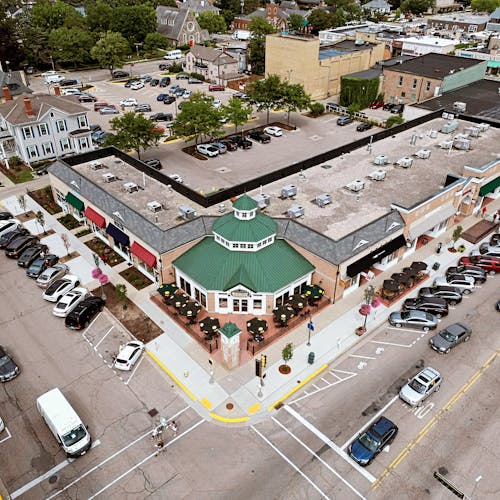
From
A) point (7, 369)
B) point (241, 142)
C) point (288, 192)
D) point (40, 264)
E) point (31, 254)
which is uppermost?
point (288, 192)

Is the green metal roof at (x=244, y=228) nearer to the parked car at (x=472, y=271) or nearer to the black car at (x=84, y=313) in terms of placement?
the black car at (x=84, y=313)

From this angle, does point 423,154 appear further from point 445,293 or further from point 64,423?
point 64,423

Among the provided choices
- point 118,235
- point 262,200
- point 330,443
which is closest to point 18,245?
point 118,235

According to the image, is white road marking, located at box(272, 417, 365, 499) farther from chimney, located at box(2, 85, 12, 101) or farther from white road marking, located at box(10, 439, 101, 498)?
chimney, located at box(2, 85, 12, 101)

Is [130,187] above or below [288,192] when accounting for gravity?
above

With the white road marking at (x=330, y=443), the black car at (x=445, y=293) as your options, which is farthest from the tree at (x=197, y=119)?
the white road marking at (x=330, y=443)

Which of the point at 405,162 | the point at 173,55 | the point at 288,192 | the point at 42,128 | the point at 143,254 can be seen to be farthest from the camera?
the point at 173,55

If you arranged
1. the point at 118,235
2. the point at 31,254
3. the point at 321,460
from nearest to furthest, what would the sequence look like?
the point at 321,460, the point at 118,235, the point at 31,254

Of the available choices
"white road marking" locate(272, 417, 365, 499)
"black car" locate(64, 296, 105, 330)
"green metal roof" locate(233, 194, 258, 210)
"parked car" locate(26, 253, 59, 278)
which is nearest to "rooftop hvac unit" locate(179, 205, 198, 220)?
"green metal roof" locate(233, 194, 258, 210)

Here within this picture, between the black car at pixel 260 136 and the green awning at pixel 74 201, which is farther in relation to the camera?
the black car at pixel 260 136
